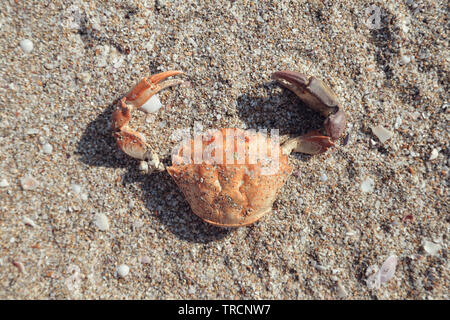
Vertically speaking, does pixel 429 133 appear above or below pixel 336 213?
above

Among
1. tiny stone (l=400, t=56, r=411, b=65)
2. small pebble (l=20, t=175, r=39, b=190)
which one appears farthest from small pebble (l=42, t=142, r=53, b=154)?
tiny stone (l=400, t=56, r=411, b=65)

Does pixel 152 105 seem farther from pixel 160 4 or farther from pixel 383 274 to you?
pixel 383 274

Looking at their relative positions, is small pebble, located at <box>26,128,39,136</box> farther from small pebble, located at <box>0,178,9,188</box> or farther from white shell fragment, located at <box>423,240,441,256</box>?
white shell fragment, located at <box>423,240,441,256</box>

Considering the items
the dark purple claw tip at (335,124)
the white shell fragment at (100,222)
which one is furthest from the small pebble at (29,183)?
the dark purple claw tip at (335,124)

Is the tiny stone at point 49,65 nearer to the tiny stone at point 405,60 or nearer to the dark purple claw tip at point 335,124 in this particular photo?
the dark purple claw tip at point 335,124

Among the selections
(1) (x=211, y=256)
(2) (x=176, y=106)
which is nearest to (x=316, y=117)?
(2) (x=176, y=106)
